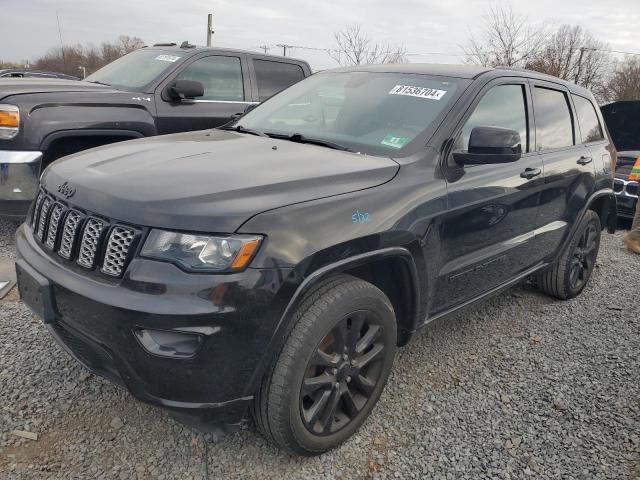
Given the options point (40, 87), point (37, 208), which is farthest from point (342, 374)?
point (40, 87)

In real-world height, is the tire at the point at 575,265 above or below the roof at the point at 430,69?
below

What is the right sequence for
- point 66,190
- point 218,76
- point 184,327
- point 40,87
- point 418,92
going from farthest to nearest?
1. point 218,76
2. point 40,87
3. point 418,92
4. point 66,190
5. point 184,327

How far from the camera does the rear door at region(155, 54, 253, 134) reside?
16.9 feet

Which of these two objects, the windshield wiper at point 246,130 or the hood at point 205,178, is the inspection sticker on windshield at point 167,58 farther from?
the hood at point 205,178

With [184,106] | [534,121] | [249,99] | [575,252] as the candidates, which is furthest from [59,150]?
[575,252]

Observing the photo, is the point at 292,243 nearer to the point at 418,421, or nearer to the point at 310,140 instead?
the point at 310,140

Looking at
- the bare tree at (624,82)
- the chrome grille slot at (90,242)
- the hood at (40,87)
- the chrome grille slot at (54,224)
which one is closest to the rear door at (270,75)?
the hood at (40,87)

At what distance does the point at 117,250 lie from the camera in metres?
1.96

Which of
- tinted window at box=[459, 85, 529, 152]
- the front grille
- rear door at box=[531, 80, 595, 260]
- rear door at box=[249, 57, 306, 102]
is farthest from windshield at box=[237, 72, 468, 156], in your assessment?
the front grille

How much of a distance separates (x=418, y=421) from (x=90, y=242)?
1788 mm

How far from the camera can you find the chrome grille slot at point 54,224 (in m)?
2.23

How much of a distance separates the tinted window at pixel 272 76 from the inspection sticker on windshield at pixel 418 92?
3027 millimetres

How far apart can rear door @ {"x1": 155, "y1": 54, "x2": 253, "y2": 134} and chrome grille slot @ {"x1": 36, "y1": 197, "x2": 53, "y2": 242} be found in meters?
→ 2.81

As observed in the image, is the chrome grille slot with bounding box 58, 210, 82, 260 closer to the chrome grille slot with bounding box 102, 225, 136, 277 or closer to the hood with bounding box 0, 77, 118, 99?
the chrome grille slot with bounding box 102, 225, 136, 277
